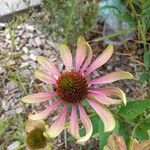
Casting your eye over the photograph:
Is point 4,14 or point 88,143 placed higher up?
A: point 4,14

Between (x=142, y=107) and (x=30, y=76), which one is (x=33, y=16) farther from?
(x=142, y=107)

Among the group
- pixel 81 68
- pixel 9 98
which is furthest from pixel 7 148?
pixel 81 68

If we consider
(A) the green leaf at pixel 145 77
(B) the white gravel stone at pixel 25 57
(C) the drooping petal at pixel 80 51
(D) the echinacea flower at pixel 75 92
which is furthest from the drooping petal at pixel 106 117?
(B) the white gravel stone at pixel 25 57

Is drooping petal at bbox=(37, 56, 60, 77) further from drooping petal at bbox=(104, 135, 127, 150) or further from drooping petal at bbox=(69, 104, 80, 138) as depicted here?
drooping petal at bbox=(104, 135, 127, 150)

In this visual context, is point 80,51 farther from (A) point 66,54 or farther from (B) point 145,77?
(B) point 145,77

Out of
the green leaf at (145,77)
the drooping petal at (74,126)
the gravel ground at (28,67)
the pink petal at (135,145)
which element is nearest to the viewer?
the pink petal at (135,145)

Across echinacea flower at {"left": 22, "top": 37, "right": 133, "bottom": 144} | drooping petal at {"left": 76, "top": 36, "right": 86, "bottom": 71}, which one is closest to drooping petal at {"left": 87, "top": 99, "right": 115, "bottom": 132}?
echinacea flower at {"left": 22, "top": 37, "right": 133, "bottom": 144}

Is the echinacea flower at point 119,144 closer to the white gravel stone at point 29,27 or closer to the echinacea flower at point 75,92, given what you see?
the echinacea flower at point 75,92
